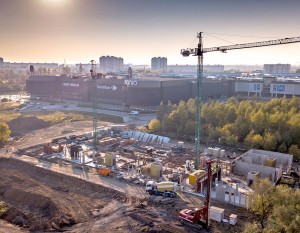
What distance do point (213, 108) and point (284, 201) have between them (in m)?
36.5

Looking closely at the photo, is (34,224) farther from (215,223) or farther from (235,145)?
(235,145)

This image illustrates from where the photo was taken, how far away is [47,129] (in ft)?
206

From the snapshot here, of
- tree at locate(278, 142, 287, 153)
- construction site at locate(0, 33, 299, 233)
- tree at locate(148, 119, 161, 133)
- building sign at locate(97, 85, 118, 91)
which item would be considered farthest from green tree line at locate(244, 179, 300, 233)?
building sign at locate(97, 85, 118, 91)

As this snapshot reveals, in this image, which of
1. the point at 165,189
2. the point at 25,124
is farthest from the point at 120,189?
the point at 25,124

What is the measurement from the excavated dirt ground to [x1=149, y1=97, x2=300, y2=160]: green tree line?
1862 cm

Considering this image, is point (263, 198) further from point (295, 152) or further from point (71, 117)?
point (71, 117)

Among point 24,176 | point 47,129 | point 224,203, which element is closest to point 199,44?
point 224,203

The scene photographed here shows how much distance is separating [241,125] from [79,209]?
3057 centimetres

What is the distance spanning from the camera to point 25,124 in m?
63.5

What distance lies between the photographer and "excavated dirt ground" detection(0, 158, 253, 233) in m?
25.5

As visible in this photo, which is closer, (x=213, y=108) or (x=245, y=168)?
(x=245, y=168)

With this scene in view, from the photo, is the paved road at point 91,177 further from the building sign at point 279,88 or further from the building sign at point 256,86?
the building sign at point 256,86

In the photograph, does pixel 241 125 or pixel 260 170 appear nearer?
pixel 260 170

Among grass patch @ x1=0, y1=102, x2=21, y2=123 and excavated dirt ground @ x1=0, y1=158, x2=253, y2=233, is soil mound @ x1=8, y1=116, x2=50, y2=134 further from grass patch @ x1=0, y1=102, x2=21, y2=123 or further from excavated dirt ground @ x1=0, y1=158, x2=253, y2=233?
excavated dirt ground @ x1=0, y1=158, x2=253, y2=233
